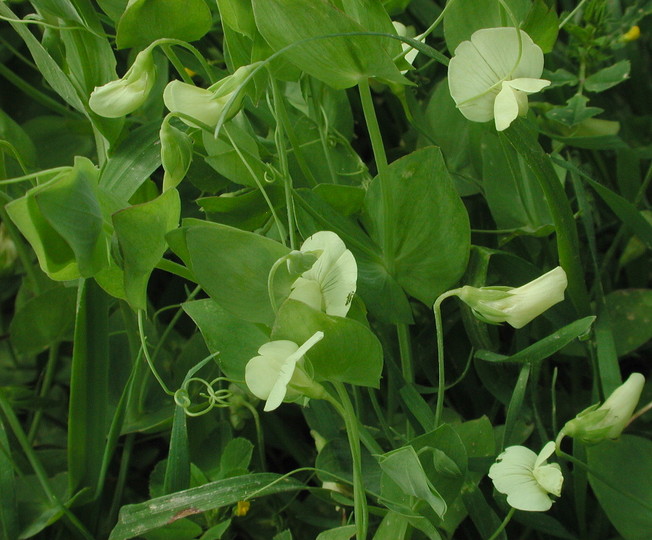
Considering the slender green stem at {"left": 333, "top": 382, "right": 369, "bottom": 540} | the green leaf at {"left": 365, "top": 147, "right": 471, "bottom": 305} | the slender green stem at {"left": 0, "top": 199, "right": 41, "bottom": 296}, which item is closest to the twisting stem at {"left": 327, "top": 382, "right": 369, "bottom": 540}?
the slender green stem at {"left": 333, "top": 382, "right": 369, "bottom": 540}

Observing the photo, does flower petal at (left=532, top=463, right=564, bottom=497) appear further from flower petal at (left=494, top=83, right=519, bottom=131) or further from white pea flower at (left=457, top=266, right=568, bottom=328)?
flower petal at (left=494, top=83, right=519, bottom=131)

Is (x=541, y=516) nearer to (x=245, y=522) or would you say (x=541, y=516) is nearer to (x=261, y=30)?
(x=245, y=522)

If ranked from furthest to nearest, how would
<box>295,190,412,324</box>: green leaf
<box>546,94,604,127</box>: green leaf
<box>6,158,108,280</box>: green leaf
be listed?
<box>546,94,604,127</box>: green leaf → <box>295,190,412,324</box>: green leaf → <box>6,158,108,280</box>: green leaf

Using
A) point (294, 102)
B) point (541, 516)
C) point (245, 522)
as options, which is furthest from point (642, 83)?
point (245, 522)

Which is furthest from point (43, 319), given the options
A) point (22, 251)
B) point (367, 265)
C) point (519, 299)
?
point (519, 299)

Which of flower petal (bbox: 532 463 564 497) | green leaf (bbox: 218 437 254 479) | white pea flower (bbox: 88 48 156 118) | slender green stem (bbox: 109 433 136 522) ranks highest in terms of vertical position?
white pea flower (bbox: 88 48 156 118)

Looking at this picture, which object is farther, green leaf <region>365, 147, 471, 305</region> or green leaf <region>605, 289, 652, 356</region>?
green leaf <region>605, 289, 652, 356</region>
